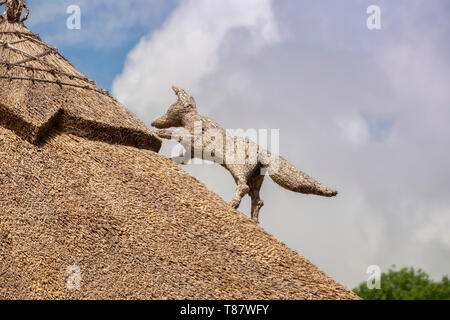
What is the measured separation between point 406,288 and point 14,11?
74.8 ft

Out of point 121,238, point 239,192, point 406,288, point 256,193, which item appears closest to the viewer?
point 121,238

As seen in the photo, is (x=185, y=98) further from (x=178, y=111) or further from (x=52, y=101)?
(x=52, y=101)

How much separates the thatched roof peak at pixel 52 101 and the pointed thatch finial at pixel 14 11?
0.56 meters

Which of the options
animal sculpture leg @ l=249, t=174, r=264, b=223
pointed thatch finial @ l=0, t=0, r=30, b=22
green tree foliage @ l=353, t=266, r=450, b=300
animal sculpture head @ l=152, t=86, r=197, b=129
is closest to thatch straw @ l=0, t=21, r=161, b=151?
pointed thatch finial @ l=0, t=0, r=30, b=22

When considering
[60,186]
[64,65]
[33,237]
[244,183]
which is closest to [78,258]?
[33,237]

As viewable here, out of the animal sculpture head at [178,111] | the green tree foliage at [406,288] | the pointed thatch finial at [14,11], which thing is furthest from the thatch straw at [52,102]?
the green tree foliage at [406,288]

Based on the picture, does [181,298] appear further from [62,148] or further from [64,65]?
[64,65]

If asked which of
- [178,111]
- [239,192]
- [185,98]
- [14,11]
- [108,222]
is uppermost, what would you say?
[14,11]

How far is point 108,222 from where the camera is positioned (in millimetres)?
7156

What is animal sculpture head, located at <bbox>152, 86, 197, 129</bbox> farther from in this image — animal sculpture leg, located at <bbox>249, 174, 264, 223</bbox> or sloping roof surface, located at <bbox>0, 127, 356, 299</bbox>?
sloping roof surface, located at <bbox>0, 127, 356, 299</bbox>

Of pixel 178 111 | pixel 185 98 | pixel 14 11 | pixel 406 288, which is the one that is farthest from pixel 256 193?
pixel 406 288

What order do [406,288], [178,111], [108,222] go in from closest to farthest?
[108,222], [178,111], [406,288]

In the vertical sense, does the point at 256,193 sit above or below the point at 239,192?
above

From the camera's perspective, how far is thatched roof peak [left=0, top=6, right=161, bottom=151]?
788 centimetres
